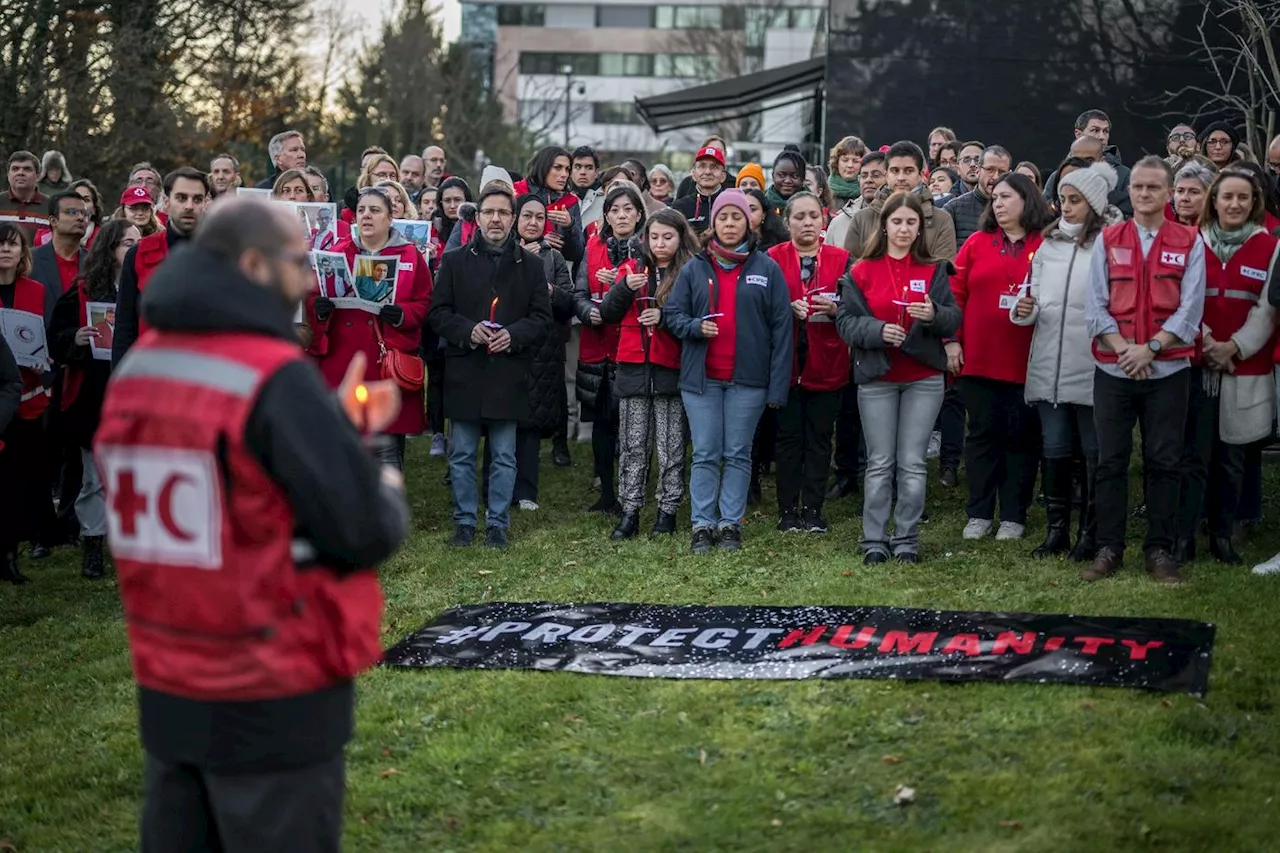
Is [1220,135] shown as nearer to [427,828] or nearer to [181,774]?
[427,828]

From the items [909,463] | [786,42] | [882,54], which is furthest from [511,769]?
[786,42]

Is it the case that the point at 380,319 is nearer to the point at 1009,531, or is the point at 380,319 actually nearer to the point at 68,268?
the point at 68,268

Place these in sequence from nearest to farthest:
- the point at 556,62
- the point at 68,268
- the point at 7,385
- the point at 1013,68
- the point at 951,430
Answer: the point at 7,385 → the point at 68,268 → the point at 951,430 → the point at 1013,68 → the point at 556,62

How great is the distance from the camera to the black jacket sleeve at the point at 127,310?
931 cm

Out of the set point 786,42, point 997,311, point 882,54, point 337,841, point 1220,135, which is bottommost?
point 337,841

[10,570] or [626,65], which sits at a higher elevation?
[626,65]

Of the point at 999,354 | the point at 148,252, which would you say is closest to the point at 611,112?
the point at 999,354

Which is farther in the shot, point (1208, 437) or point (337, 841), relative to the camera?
point (1208, 437)

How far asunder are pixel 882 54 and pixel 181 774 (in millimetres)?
16420

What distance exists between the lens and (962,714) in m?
6.41

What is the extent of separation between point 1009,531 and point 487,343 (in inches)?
140

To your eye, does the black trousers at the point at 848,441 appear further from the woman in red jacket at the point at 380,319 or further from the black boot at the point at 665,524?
the woman in red jacket at the point at 380,319

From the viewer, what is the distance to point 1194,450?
355 inches

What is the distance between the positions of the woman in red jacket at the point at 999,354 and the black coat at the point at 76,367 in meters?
5.51
